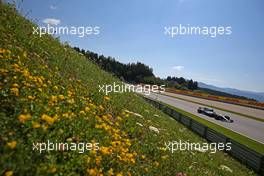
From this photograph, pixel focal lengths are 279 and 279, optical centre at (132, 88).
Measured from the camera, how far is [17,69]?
6023 millimetres

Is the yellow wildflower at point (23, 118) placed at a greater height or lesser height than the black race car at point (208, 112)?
greater

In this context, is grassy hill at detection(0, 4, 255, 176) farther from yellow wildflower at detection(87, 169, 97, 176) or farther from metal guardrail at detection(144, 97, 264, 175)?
metal guardrail at detection(144, 97, 264, 175)

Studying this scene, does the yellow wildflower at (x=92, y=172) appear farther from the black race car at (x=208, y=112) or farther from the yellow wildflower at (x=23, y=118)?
the black race car at (x=208, y=112)

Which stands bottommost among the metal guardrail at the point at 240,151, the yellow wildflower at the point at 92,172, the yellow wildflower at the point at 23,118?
the metal guardrail at the point at 240,151

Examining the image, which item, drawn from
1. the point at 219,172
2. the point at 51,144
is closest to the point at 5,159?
the point at 51,144

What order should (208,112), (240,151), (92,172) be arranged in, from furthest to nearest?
(208,112) → (240,151) → (92,172)

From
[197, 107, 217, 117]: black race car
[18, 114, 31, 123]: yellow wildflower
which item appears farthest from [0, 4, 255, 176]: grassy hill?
[197, 107, 217, 117]: black race car

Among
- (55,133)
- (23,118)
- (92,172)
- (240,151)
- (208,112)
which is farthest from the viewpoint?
(208,112)

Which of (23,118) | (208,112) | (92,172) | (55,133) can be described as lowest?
(208,112)

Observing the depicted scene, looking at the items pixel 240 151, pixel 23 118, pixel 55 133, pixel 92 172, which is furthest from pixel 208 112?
pixel 23 118

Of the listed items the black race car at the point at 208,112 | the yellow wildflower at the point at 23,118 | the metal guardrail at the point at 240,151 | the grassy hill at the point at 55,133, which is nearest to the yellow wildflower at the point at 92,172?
the grassy hill at the point at 55,133

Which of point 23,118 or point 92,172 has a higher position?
point 23,118

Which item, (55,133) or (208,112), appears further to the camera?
(208,112)

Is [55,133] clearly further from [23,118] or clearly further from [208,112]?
[208,112]
